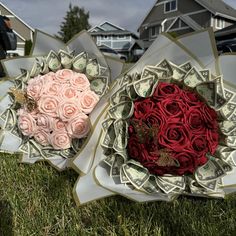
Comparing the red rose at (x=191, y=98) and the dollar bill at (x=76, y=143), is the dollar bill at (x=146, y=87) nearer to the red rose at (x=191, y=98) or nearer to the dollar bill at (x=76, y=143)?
the red rose at (x=191, y=98)

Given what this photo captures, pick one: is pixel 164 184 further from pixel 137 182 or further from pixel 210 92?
pixel 210 92

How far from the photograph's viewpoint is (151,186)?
1511 millimetres

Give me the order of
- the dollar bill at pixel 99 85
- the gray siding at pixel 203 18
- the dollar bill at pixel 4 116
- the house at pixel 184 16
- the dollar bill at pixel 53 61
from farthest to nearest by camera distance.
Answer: the gray siding at pixel 203 18, the house at pixel 184 16, the dollar bill at pixel 4 116, the dollar bill at pixel 53 61, the dollar bill at pixel 99 85

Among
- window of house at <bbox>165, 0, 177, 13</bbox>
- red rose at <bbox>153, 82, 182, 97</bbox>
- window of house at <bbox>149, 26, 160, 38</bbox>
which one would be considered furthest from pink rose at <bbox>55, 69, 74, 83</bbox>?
window of house at <bbox>149, 26, 160, 38</bbox>

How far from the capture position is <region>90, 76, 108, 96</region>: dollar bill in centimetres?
199

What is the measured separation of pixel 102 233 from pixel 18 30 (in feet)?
132

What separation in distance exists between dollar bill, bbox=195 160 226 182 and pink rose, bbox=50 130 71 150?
600 millimetres

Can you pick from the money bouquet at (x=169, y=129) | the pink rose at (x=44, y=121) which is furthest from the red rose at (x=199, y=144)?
the pink rose at (x=44, y=121)

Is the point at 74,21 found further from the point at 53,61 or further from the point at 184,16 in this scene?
the point at 53,61

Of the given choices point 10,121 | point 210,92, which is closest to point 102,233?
point 210,92

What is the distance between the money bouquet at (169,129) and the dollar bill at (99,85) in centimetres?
36

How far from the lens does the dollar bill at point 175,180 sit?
1506 mm

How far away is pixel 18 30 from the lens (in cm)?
4006

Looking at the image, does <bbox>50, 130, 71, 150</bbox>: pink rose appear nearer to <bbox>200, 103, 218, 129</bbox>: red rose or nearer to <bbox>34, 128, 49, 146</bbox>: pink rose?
<bbox>34, 128, 49, 146</bbox>: pink rose
